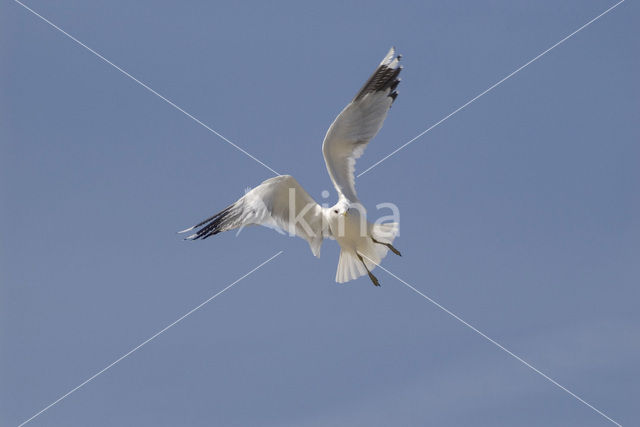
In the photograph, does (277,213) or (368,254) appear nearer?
(277,213)

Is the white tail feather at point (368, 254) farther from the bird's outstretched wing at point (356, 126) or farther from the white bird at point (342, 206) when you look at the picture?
the bird's outstretched wing at point (356, 126)

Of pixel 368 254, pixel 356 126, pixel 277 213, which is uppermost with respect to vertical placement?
pixel 356 126

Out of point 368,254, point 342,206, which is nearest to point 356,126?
point 342,206

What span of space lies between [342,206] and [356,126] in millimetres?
1151

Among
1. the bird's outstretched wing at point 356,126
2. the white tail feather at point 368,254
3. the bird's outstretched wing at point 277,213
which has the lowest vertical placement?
the white tail feather at point 368,254

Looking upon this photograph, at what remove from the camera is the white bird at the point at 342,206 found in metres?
9.34

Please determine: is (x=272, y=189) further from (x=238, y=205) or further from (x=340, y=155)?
(x=340, y=155)

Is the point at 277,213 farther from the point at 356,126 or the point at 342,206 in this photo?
the point at 356,126

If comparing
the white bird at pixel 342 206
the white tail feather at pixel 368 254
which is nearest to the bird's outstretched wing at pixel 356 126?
the white bird at pixel 342 206

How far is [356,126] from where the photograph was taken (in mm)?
9984

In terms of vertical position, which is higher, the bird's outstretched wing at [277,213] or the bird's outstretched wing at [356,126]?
the bird's outstretched wing at [356,126]

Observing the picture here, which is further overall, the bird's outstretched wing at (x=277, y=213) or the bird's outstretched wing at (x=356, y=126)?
the bird's outstretched wing at (x=356, y=126)

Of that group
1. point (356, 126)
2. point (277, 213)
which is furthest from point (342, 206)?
point (356, 126)

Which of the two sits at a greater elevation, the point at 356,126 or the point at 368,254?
the point at 356,126
